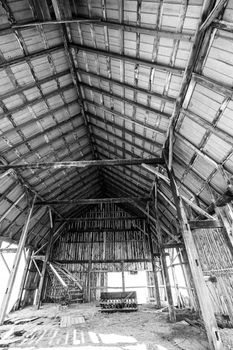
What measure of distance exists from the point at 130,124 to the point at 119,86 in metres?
1.91

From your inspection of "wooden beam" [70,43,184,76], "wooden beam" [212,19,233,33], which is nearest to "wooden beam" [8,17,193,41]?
"wooden beam" [212,19,233,33]

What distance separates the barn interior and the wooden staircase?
3233 millimetres

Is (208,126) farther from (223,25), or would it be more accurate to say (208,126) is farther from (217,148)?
(223,25)

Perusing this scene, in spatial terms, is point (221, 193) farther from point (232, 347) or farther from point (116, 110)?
point (116, 110)

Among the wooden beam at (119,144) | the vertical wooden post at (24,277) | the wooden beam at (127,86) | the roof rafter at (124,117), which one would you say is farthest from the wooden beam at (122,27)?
the vertical wooden post at (24,277)

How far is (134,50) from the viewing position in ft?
18.1

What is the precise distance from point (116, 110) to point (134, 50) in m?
2.93

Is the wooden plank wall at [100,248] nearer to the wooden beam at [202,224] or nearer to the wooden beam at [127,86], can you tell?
the wooden beam at [202,224]

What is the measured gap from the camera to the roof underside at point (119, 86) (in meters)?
4.58

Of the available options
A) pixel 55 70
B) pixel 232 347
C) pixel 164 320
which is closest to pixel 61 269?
pixel 164 320

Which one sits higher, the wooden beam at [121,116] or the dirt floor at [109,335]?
the wooden beam at [121,116]

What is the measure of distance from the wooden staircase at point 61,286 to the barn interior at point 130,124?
3.23 meters

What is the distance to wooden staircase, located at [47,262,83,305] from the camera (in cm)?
1510

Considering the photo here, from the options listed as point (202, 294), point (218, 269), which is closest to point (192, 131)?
point (202, 294)
